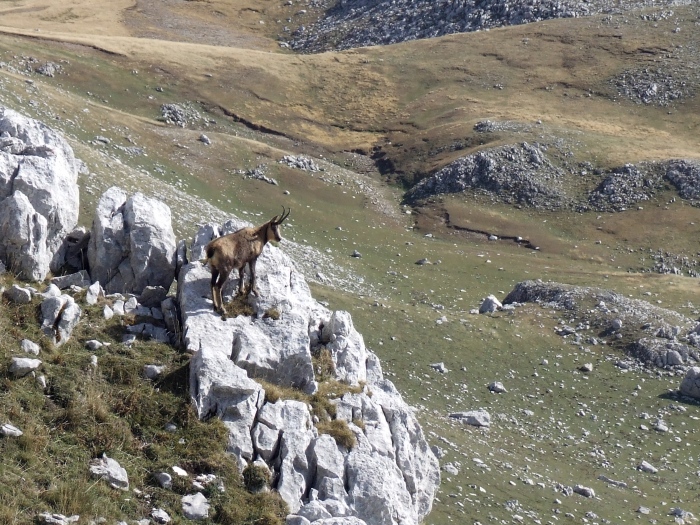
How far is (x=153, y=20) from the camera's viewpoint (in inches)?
6388

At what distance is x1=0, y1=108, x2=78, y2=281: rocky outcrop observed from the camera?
17.9 meters

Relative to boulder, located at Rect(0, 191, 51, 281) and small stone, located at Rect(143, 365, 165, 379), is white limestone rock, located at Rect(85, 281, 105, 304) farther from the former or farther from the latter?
small stone, located at Rect(143, 365, 165, 379)

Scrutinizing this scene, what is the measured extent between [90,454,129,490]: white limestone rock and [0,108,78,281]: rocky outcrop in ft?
20.1

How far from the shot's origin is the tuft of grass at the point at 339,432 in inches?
656

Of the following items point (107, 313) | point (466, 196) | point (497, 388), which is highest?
point (107, 313)

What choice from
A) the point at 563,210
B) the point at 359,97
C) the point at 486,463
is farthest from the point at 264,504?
the point at 359,97

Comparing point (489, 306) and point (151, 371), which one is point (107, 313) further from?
point (489, 306)

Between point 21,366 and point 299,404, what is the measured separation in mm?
5366

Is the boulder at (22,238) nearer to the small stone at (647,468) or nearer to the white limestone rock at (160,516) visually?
the white limestone rock at (160,516)

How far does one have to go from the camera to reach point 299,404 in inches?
648

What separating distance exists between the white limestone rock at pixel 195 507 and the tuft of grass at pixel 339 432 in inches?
139

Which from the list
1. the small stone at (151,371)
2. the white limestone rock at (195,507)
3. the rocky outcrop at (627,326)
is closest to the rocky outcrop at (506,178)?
the rocky outcrop at (627,326)

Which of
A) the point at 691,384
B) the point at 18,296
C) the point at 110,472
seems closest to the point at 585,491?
the point at 691,384

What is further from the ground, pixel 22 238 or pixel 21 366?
pixel 22 238
